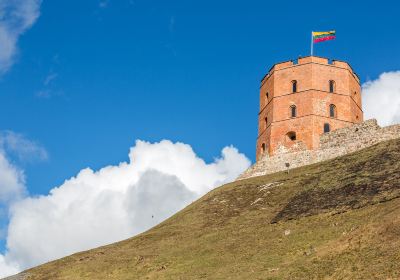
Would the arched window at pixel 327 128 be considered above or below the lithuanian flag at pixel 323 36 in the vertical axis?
below

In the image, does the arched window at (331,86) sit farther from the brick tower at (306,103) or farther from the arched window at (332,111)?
the arched window at (332,111)

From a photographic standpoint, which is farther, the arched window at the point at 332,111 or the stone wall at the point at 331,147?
→ the arched window at the point at 332,111

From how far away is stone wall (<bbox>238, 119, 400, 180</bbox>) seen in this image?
49.6 m

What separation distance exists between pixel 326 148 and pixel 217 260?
25589mm

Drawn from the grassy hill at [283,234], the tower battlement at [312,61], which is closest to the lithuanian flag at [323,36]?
the tower battlement at [312,61]

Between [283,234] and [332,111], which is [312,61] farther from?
[283,234]

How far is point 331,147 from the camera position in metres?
53.1

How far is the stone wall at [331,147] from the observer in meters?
49.6

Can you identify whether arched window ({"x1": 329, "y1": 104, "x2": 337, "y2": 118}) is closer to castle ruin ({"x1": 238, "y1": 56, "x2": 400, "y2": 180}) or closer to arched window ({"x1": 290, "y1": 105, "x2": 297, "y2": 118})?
castle ruin ({"x1": 238, "y1": 56, "x2": 400, "y2": 180})

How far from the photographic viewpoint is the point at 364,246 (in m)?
25.8

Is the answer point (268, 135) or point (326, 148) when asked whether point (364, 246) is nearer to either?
point (326, 148)

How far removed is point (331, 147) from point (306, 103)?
6.97m

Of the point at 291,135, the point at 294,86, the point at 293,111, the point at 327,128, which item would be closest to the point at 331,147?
the point at 327,128

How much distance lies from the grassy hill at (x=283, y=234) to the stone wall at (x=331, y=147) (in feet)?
9.74
